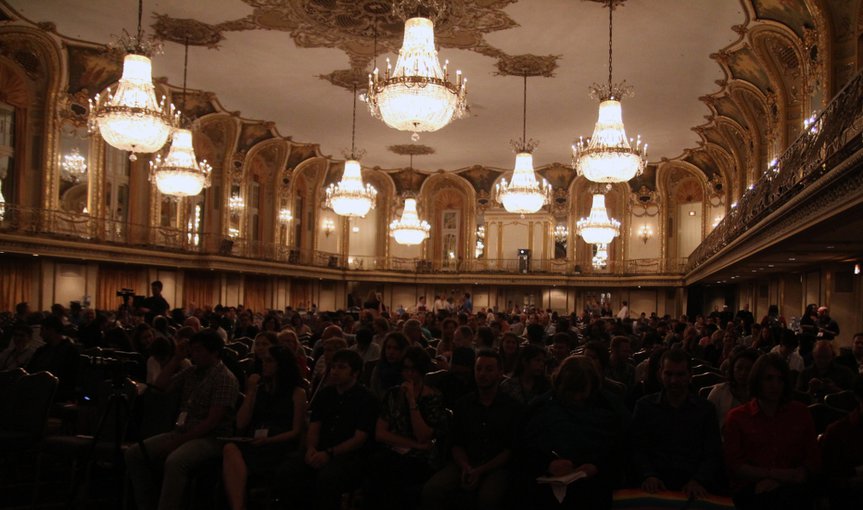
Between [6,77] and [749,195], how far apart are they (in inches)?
654

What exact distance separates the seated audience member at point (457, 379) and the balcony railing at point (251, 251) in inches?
548

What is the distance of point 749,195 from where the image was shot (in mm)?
14156

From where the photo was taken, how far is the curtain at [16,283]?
16.5m

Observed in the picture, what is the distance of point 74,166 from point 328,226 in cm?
1245

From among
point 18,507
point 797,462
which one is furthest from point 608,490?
point 18,507

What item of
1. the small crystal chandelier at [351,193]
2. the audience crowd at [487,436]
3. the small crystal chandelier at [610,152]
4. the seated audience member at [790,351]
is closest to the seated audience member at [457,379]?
the audience crowd at [487,436]

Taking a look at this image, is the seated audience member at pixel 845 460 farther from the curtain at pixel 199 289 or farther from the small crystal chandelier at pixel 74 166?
the curtain at pixel 199 289

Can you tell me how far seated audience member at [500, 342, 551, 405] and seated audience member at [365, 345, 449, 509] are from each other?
2.26ft

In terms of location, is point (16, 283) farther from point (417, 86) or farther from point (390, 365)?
point (390, 365)

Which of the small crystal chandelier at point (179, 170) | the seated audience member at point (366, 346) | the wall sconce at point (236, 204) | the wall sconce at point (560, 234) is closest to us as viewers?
the seated audience member at point (366, 346)

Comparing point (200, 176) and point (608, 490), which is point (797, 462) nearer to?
point (608, 490)

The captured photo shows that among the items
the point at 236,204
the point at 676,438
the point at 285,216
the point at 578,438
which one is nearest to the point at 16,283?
the point at 236,204

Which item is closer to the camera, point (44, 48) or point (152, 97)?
point (152, 97)

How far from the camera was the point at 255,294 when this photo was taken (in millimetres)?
25578
